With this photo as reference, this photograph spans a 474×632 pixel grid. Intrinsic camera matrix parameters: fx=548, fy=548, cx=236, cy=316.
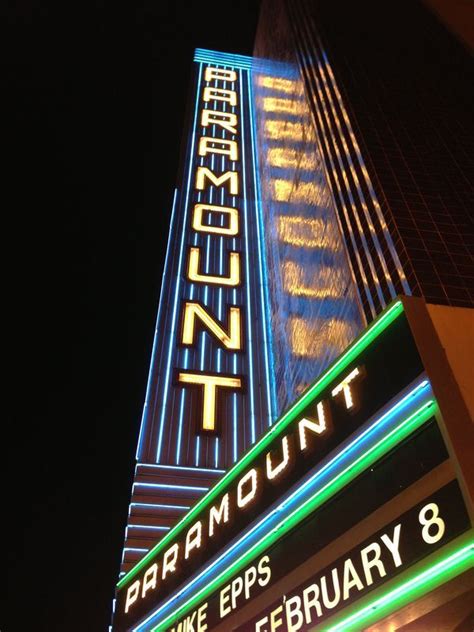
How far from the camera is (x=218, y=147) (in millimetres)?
14234

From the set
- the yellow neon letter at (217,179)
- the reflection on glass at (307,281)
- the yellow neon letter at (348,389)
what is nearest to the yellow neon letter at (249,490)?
the yellow neon letter at (348,389)

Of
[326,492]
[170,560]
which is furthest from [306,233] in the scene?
[326,492]

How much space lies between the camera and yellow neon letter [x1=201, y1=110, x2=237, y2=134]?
15.2 meters

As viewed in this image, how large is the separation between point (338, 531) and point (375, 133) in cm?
656

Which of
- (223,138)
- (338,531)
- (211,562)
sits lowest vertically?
(338,531)

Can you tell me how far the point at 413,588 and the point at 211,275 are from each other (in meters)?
7.37

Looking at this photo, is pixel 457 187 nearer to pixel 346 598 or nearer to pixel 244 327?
pixel 244 327

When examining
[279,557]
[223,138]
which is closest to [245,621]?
[279,557]

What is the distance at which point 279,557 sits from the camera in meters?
3.91

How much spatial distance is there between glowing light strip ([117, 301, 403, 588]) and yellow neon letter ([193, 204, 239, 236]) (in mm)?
6595

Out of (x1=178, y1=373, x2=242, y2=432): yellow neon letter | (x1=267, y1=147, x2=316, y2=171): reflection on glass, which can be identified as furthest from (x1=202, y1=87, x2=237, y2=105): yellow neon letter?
(x1=178, y1=373, x2=242, y2=432): yellow neon letter

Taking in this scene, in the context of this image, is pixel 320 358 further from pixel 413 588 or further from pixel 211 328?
pixel 413 588

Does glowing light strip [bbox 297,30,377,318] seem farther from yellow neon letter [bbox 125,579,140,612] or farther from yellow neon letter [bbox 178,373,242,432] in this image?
yellow neon letter [bbox 125,579,140,612]

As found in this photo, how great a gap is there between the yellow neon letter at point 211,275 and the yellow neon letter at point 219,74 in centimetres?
1075
